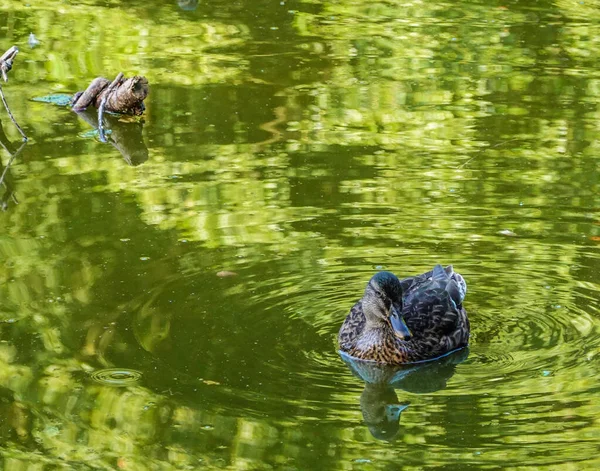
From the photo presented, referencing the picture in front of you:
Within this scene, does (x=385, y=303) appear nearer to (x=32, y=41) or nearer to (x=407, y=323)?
(x=407, y=323)

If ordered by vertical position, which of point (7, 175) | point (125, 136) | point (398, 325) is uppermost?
point (398, 325)

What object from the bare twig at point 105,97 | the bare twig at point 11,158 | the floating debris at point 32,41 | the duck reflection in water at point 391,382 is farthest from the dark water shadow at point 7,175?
the duck reflection in water at point 391,382

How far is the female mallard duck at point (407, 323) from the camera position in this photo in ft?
24.7

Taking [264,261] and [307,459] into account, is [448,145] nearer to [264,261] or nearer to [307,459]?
[264,261]

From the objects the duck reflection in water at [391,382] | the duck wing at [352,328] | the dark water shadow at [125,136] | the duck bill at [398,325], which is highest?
the duck bill at [398,325]

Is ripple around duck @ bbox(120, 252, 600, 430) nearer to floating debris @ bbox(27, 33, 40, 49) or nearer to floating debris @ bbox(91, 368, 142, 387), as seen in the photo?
floating debris @ bbox(91, 368, 142, 387)

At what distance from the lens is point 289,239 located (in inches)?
358

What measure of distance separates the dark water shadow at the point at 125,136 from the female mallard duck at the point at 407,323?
378 centimetres

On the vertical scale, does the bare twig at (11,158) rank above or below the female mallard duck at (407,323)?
below

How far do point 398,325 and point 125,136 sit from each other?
16.3ft

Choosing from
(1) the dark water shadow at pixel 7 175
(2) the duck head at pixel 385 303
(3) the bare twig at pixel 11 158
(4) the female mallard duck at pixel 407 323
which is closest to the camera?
(2) the duck head at pixel 385 303

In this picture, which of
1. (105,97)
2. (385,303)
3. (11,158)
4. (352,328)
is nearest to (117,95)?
(105,97)

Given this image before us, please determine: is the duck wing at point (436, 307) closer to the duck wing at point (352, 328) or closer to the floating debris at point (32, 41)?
the duck wing at point (352, 328)

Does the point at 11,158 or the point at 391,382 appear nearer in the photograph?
the point at 391,382
